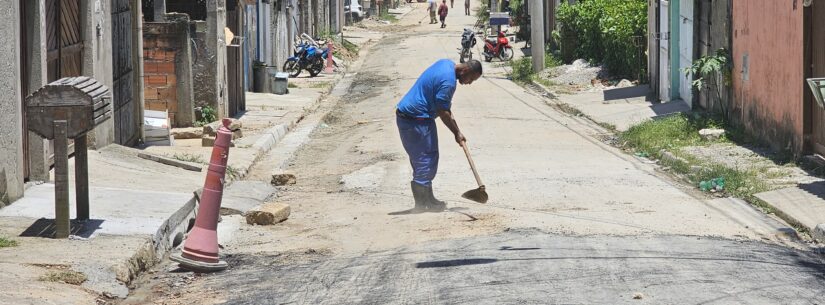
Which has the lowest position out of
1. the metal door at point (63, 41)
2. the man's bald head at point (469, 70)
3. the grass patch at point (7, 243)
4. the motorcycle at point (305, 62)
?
the grass patch at point (7, 243)

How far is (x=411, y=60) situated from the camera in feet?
138

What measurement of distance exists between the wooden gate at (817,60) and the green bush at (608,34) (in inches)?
536

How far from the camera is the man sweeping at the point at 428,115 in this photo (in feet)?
39.3

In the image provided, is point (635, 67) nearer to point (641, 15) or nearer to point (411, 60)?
point (641, 15)

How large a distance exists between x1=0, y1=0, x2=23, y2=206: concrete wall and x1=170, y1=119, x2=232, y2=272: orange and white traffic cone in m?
2.48

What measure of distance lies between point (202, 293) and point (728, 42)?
13202 mm

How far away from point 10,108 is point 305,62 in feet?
80.2

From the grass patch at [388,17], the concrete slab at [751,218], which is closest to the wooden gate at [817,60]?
the concrete slab at [751,218]

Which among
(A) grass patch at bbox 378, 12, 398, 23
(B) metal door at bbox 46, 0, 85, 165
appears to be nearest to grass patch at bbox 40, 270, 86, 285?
(B) metal door at bbox 46, 0, 85, 165

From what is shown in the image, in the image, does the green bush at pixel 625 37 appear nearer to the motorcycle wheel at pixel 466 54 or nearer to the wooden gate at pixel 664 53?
the wooden gate at pixel 664 53

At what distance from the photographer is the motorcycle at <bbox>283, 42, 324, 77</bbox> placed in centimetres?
3575

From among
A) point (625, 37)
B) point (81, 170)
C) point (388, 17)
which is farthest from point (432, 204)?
point (388, 17)

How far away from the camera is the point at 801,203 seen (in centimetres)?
1255

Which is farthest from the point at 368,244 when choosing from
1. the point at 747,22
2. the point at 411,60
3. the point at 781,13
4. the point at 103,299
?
the point at 411,60
